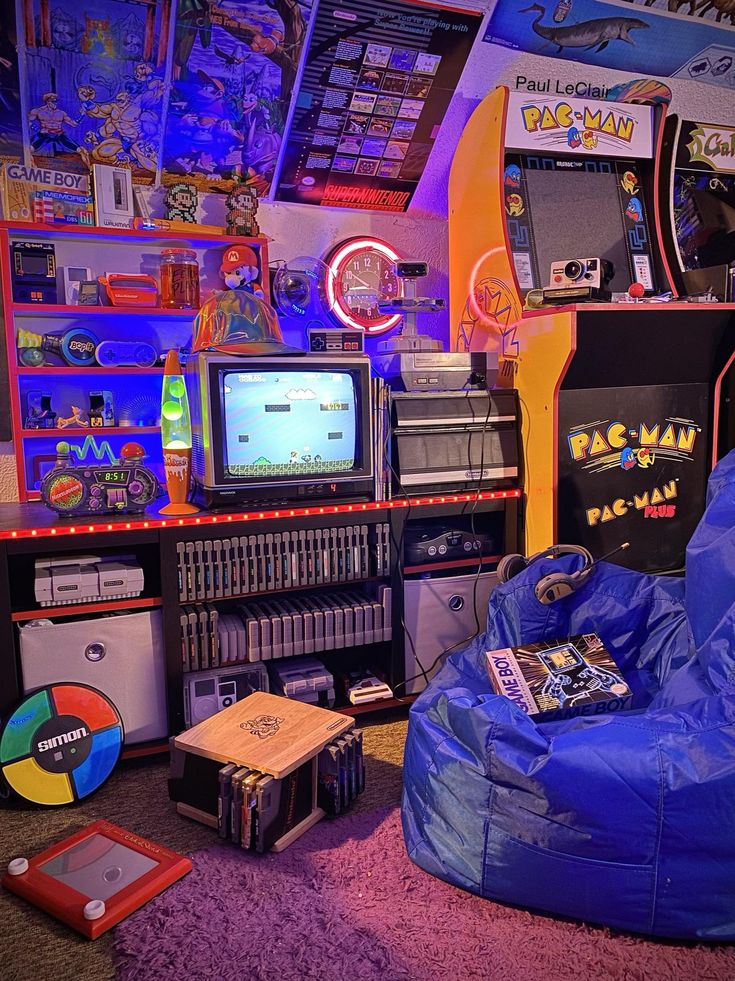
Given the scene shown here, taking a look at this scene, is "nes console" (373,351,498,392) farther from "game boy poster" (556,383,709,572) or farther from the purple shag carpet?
the purple shag carpet

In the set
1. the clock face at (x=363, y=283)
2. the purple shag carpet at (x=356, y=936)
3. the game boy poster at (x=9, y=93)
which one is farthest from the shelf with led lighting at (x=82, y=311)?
the purple shag carpet at (x=356, y=936)

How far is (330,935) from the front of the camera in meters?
1.58

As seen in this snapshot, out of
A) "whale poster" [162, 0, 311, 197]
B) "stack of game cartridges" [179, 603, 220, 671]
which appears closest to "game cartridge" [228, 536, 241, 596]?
"stack of game cartridges" [179, 603, 220, 671]

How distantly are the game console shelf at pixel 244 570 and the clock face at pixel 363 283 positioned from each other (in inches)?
48.7

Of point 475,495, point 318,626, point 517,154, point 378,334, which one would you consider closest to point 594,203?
point 517,154

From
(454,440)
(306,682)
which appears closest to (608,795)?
(306,682)

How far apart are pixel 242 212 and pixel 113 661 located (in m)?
1.98

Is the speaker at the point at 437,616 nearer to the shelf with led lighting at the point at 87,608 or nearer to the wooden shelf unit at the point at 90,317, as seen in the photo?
the shelf with led lighting at the point at 87,608

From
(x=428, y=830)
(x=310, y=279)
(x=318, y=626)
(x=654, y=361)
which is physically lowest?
(x=428, y=830)

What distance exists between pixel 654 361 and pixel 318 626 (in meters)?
1.58

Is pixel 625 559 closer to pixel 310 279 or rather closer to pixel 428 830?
pixel 428 830

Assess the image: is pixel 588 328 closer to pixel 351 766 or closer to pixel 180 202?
pixel 351 766

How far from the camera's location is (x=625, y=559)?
2891mm

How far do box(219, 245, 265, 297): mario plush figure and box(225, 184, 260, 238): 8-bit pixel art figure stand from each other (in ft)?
0.22
